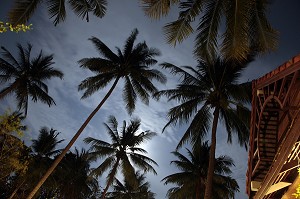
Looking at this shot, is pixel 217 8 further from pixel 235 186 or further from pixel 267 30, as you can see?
pixel 235 186

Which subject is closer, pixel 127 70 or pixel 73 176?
pixel 127 70

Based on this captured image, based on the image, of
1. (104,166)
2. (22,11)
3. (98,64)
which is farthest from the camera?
(104,166)

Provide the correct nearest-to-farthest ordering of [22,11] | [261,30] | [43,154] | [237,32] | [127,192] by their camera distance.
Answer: [237,32] → [261,30] → [22,11] → [43,154] → [127,192]

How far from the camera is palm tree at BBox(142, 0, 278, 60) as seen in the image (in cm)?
768

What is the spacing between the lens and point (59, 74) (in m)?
24.0

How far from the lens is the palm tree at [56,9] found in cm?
876

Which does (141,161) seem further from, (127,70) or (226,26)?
(226,26)

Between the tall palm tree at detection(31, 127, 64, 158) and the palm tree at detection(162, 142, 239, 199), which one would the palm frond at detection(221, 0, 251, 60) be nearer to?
the palm tree at detection(162, 142, 239, 199)

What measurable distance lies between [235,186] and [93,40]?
52.3ft

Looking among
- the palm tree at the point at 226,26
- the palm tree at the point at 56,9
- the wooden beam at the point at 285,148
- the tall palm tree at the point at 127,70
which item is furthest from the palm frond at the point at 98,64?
the wooden beam at the point at 285,148

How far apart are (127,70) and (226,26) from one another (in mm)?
13372

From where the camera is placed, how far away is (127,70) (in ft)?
68.4

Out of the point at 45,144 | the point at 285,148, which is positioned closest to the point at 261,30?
the point at 285,148

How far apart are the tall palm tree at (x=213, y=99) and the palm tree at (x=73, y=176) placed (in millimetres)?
15433
